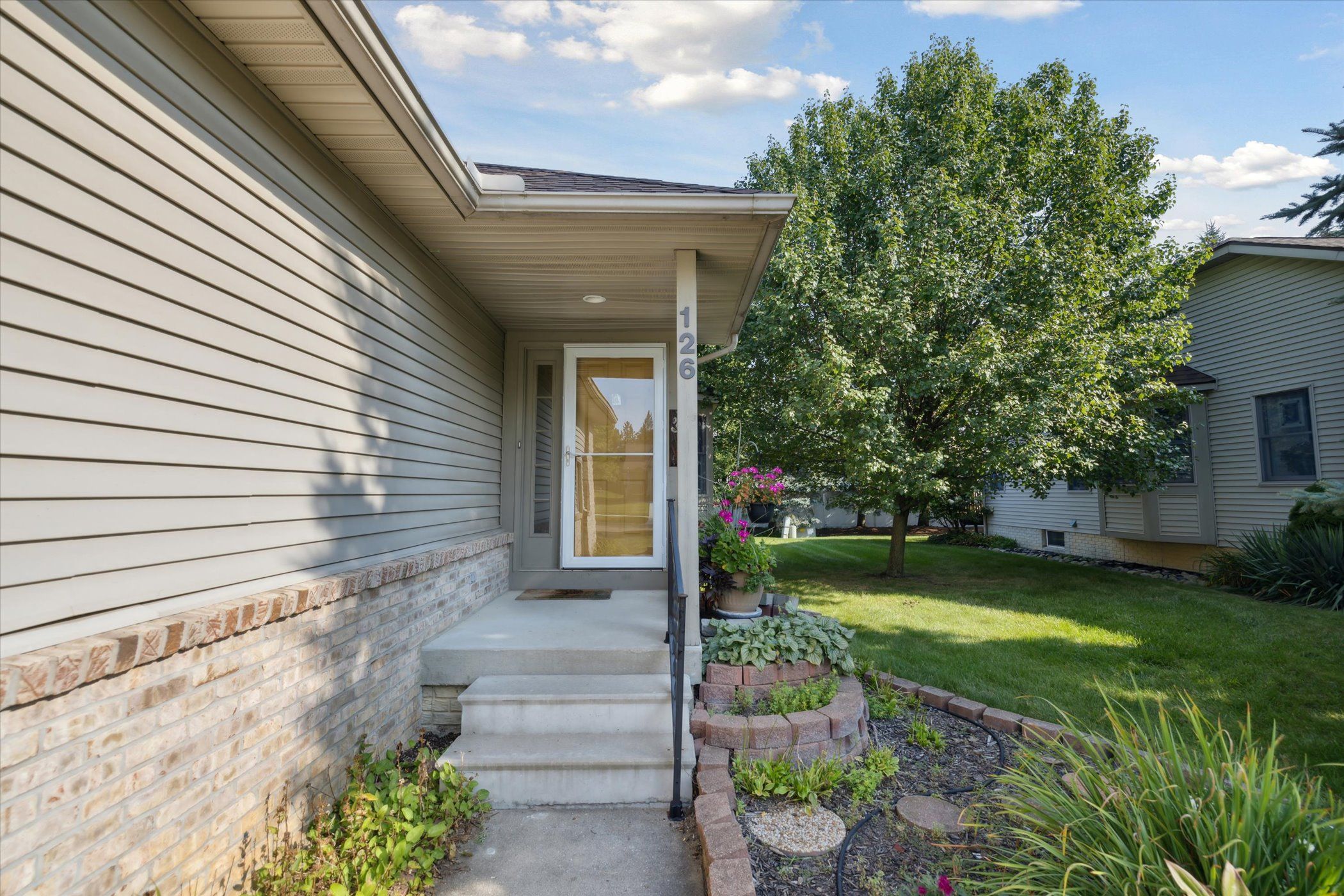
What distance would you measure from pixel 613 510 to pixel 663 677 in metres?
2.03

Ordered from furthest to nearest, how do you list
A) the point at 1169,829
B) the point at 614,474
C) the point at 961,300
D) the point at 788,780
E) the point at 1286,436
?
the point at 1286,436, the point at 961,300, the point at 614,474, the point at 788,780, the point at 1169,829

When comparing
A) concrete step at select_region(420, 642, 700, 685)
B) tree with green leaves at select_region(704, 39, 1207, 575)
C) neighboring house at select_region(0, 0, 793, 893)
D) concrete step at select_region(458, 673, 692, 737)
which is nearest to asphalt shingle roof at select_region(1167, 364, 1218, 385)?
tree with green leaves at select_region(704, 39, 1207, 575)

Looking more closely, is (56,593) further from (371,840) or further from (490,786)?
(490,786)

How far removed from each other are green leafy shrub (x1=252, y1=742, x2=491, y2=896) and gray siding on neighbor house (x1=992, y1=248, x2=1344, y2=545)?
9238 millimetres

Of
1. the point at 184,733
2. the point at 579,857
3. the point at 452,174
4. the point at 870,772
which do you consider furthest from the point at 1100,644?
the point at 184,733

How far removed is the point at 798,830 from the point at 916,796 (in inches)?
24.5

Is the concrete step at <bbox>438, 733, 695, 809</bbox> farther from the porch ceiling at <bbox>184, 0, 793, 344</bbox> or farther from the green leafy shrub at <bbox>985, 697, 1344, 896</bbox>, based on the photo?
the porch ceiling at <bbox>184, 0, 793, 344</bbox>

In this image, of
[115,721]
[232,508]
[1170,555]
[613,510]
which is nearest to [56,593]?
[115,721]

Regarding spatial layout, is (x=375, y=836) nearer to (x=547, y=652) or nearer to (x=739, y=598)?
(x=547, y=652)

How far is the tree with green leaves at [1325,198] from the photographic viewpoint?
30.0 ft

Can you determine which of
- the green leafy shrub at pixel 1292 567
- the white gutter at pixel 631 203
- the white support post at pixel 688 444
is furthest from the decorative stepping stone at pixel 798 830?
the green leafy shrub at pixel 1292 567

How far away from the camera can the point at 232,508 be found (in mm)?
2029

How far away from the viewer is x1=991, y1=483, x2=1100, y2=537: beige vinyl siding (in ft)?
37.3

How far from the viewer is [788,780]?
104 inches
